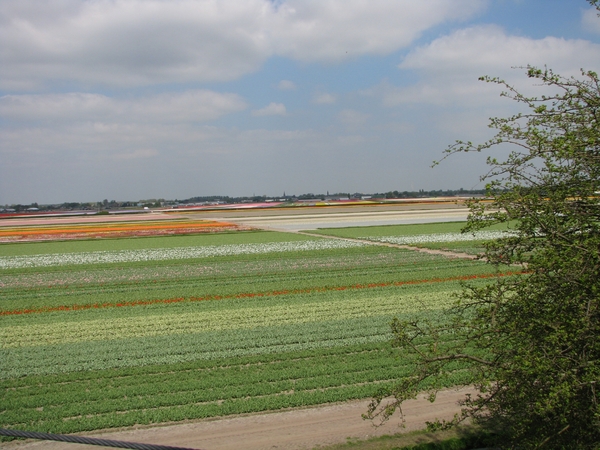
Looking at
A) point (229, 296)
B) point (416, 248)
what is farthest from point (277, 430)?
point (416, 248)

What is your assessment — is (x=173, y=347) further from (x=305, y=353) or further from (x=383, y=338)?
(x=383, y=338)

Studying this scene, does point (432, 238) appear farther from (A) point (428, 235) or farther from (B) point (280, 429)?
(B) point (280, 429)

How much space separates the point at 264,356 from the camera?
14.1 meters

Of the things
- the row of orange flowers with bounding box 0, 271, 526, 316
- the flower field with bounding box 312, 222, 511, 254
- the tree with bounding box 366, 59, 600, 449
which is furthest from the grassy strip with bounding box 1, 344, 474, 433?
the flower field with bounding box 312, 222, 511, 254

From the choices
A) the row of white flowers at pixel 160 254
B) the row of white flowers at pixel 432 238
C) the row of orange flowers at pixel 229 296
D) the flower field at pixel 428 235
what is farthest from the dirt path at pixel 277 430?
the row of white flowers at pixel 432 238

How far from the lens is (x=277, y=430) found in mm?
9867

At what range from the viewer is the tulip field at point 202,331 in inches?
441

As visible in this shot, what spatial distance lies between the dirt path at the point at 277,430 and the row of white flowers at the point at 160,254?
2933cm

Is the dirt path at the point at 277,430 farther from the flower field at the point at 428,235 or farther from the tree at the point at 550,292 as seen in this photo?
the flower field at the point at 428,235

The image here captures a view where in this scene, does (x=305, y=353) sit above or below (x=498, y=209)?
below

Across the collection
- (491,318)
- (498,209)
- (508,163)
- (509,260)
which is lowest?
(491,318)

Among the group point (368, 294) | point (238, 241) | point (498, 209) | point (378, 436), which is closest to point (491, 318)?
point (498, 209)

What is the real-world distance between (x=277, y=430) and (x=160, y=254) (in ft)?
109

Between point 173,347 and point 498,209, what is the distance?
11079 mm
